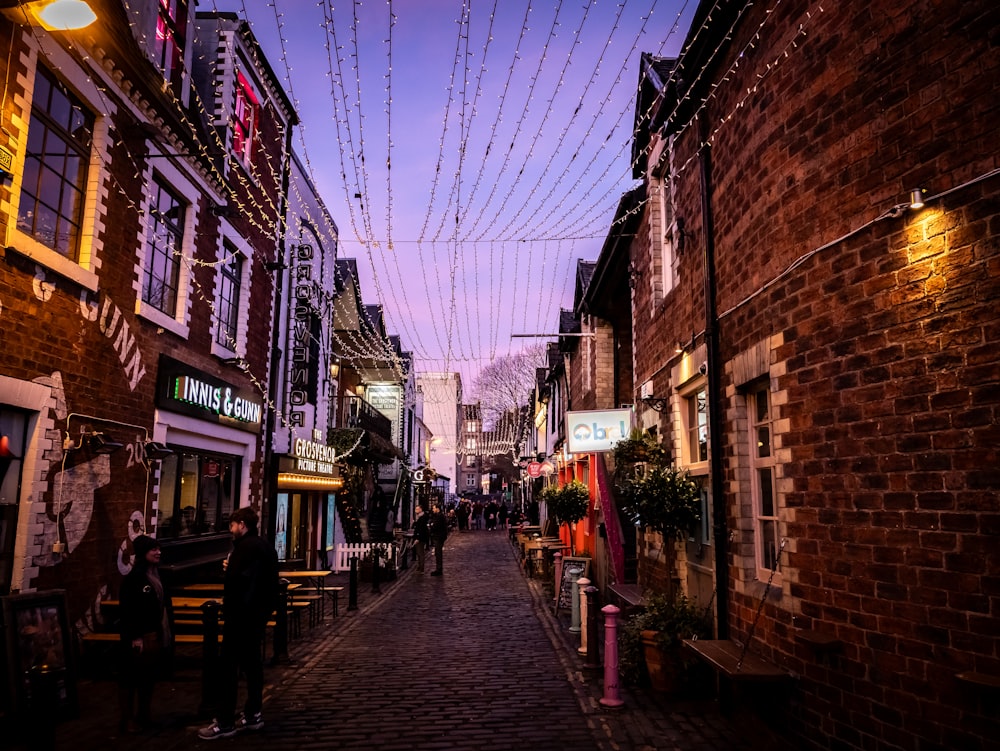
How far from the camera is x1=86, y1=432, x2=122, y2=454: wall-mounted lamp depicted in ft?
26.0

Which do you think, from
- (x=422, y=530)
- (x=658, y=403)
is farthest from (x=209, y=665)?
(x=422, y=530)

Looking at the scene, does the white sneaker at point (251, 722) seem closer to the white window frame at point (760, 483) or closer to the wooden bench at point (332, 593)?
the white window frame at point (760, 483)

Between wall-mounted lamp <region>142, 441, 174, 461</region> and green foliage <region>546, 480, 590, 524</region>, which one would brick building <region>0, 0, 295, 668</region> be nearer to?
wall-mounted lamp <region>142, 441, 174, 461</region>

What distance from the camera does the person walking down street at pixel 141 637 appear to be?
5.84 metres

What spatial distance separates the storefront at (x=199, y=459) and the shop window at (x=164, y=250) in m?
0.93

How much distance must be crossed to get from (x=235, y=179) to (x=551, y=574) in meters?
11.2

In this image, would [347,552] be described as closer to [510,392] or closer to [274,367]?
[274,367]

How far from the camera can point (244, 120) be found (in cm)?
1327

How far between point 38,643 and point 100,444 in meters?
2.59

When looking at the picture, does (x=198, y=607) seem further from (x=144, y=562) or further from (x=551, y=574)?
(x=551, y=574)

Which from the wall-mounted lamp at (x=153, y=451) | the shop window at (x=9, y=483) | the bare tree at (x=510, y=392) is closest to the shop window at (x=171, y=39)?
the wall-mounted lamp at (x=153, y=451)

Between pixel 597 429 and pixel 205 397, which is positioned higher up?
pixel 205 397

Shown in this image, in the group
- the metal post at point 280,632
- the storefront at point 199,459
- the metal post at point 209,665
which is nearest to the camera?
the metal post at point 209,665

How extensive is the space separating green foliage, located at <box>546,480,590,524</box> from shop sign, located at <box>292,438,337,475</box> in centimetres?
574
